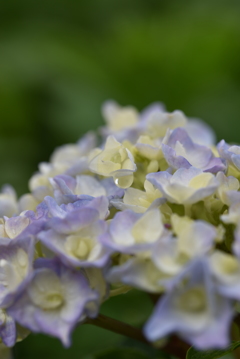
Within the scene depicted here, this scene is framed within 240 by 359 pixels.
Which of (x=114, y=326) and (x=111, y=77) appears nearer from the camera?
(x=114, y=326)

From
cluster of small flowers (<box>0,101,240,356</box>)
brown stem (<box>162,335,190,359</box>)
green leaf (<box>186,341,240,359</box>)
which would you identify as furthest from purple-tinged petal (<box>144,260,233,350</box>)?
brown stem (<box>162,335,190,359</box>)

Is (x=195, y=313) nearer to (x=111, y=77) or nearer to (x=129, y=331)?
(x=129, y=331)

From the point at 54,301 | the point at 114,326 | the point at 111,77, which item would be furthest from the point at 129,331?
the point at 111,77

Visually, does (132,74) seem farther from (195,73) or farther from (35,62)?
(35,62)

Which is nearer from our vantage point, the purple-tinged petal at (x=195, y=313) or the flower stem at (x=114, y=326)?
the purple-tinged petal at (x=195, y=313)

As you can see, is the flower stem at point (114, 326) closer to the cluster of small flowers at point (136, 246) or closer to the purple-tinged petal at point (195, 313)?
the cluster of small flowers at point (136, 246)

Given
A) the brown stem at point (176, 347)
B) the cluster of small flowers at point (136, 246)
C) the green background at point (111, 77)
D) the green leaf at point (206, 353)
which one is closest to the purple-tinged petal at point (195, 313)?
the cluster of small flowers at point (136, 246)
